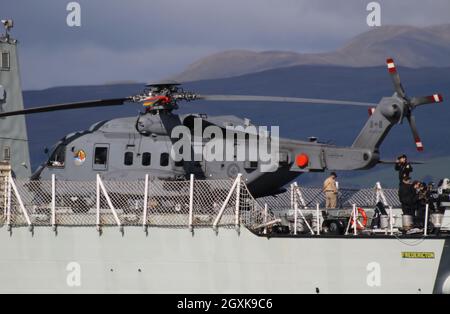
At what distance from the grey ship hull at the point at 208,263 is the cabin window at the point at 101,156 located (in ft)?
14.0

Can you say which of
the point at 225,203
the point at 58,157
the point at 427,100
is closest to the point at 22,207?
the point at 58,157

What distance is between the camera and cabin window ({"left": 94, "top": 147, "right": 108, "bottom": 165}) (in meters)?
33.2

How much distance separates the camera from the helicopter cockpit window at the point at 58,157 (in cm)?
3394

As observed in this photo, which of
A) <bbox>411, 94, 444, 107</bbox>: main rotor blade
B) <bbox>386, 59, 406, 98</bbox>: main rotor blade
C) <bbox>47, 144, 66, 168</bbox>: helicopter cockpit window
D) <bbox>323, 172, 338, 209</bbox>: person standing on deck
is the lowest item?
<bbox>323, 172, 338, 209</bbox>: person standing on deck

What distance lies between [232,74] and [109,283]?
138 meters

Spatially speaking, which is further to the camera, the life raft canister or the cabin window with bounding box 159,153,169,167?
the cabin window with bounding box 159,153,169,167

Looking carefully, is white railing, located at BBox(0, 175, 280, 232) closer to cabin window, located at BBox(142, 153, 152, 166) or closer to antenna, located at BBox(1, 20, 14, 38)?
cabin window, located at BBox(142, 153, 152, 166)

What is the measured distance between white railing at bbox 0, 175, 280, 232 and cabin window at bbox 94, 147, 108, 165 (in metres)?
2.65

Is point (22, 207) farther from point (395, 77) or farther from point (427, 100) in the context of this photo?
point (427, 100)

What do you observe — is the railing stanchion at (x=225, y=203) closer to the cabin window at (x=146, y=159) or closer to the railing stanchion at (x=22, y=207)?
the cabin window at (x=146, y=159)

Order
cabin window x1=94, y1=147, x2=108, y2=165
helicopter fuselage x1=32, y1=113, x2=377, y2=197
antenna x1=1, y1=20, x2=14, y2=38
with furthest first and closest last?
antenna x1=1, y1=20, x2=14, y2=38 → cabin window x1=94, y1=147, x2=108, y2=165 → helicopter fuselage x1=32, y1=113, x2=377, y2=197

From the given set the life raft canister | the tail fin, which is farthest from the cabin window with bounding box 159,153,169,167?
the life raft canister

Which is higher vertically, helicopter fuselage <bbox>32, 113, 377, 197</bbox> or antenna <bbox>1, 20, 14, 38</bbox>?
antenna <bbox>1, 20, 14, 38</bbox>
